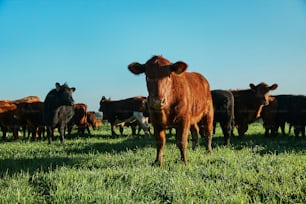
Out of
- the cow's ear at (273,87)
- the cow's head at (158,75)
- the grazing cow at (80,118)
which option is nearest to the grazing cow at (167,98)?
the cow's head at (158,75)

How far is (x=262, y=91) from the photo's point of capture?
587 inches

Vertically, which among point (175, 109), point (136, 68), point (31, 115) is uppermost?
point (136, 68)

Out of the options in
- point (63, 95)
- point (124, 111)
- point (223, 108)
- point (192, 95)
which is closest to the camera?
point (192, 95)

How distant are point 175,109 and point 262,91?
9.20 m

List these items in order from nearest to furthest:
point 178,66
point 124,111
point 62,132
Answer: point 178,66, point 62,132, point 124,111

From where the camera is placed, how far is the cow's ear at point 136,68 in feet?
23.0

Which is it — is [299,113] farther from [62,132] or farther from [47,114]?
[47,114]

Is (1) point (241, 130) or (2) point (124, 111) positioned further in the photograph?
(2) point (124, 111)

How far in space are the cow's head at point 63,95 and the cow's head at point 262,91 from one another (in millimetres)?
7862

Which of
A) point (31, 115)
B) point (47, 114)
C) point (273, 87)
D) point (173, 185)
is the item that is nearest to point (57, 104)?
point (47, 114)

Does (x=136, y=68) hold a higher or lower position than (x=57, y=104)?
higher

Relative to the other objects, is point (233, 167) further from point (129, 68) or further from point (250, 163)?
point (129, 68)

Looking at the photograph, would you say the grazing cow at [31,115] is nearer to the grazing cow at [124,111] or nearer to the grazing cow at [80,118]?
the grazing cow at [80,118]

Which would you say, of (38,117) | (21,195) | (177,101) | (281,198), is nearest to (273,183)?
(281,198)
